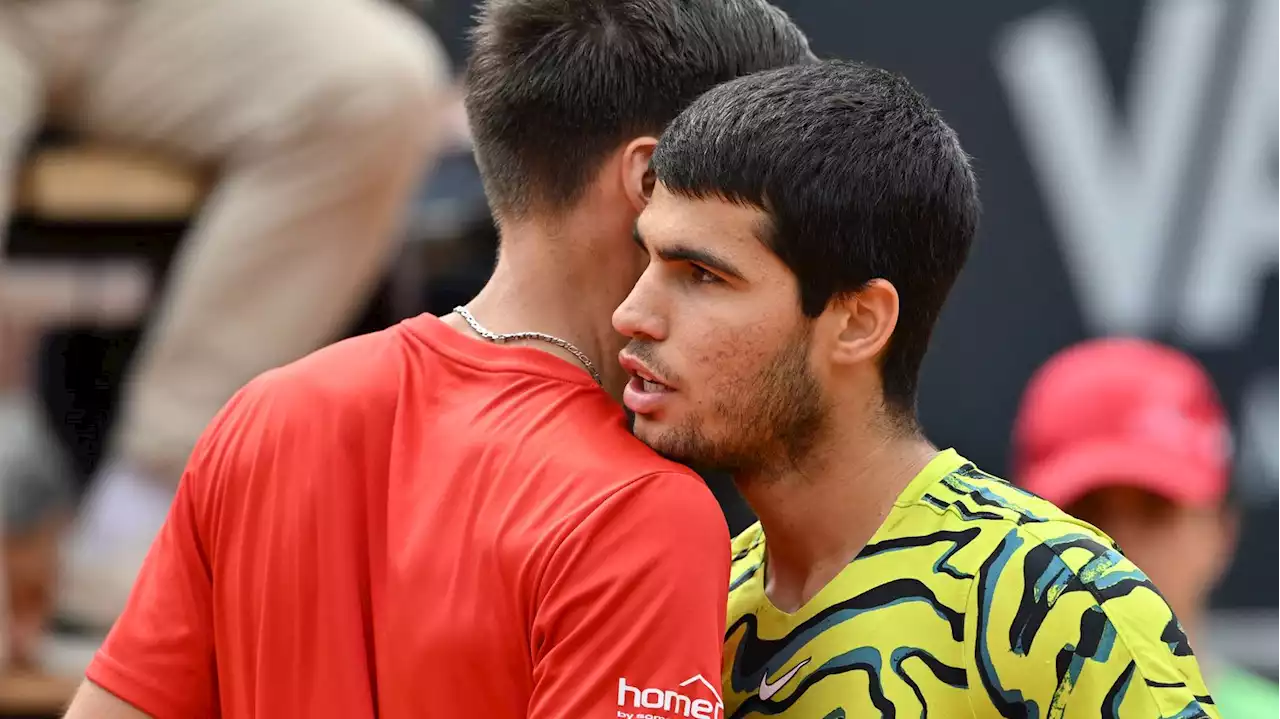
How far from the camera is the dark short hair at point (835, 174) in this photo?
59.6 inches

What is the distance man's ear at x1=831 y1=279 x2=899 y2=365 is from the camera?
1550 mm

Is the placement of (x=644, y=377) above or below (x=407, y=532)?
above

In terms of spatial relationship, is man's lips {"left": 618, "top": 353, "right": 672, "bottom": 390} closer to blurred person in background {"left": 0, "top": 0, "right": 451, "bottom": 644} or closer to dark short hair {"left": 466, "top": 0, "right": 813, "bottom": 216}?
dark short hair {"left": 466, "top": 0, "right": 813, "bottom": 216}

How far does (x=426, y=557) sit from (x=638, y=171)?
396mm

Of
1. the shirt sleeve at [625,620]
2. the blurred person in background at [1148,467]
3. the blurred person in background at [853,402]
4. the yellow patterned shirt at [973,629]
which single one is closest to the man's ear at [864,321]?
the blurred person in background at [853,402]

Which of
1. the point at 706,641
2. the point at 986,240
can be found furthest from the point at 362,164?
the point at 706,641

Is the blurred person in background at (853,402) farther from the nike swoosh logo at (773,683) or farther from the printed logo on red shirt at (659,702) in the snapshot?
the printed logo on red shirt at (659,702)

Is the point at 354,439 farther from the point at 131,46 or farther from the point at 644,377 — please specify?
the point at 131,46

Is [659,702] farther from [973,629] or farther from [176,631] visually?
[176,631]

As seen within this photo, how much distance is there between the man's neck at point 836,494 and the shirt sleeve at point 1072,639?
0.15 meters

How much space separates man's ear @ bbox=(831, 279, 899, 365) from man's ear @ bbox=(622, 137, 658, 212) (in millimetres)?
208

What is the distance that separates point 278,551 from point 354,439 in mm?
113

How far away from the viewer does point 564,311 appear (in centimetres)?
166

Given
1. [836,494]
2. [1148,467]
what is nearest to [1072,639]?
[836,494]
